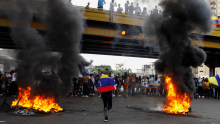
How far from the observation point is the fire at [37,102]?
7.66 meters

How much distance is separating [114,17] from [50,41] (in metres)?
7.93

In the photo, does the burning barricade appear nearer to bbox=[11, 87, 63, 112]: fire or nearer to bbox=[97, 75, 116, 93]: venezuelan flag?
bbox=[11, 87, 63, 112]: fire

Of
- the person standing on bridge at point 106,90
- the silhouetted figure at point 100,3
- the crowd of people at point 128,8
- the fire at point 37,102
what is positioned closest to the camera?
the person standing on bridge at point 106,90

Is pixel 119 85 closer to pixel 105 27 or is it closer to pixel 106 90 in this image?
pixel 105 27

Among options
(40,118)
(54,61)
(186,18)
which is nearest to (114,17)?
(186,18)

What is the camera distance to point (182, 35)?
28.6 ft

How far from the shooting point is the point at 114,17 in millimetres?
15125

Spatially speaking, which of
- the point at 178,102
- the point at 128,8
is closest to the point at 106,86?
the point at 178,102

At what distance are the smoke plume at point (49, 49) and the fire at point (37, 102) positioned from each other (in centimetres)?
24

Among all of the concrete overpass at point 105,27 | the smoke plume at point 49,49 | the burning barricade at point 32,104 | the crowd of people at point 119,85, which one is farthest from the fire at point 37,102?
the concrete overpass at point 105,27

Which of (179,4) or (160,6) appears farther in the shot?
(160,6)

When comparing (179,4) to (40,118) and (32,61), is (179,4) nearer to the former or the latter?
(32,61)

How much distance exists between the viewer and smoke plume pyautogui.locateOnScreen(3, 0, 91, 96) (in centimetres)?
785

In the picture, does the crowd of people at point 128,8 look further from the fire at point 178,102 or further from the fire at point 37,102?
the fire at point 37,102
